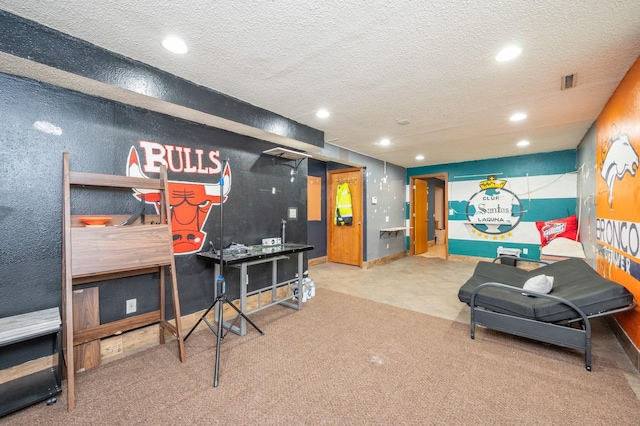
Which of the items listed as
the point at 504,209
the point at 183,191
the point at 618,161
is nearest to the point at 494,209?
the point at 504,209

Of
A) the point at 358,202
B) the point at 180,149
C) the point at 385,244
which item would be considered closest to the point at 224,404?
the point at 180,149

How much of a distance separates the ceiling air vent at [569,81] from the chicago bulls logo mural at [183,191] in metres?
3.31

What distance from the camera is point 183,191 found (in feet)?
9.24

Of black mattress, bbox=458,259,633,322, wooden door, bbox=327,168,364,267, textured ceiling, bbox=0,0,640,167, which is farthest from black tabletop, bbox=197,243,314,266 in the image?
wooden door, bbox=327,168,364,267

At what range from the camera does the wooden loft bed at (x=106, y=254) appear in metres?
1.85

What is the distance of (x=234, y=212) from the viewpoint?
10.6ft

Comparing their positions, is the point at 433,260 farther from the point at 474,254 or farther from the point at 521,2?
the point at 521,2

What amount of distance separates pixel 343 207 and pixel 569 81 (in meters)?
4.15

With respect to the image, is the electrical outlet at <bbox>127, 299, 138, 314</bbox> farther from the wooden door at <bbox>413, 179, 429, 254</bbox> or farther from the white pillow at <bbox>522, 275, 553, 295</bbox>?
the wooden door at <bbox>413, 179, 429, 254</bbox>

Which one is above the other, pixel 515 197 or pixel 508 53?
pixel 508 53

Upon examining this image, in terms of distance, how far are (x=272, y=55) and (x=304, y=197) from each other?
229 cm

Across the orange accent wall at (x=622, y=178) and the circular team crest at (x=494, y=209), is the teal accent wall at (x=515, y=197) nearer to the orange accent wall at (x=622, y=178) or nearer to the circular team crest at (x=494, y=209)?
the circular team crest at (x=494, y=209)

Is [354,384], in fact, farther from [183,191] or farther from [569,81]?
[569,81]

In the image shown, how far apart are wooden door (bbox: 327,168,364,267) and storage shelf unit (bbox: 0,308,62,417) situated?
15.6ft
